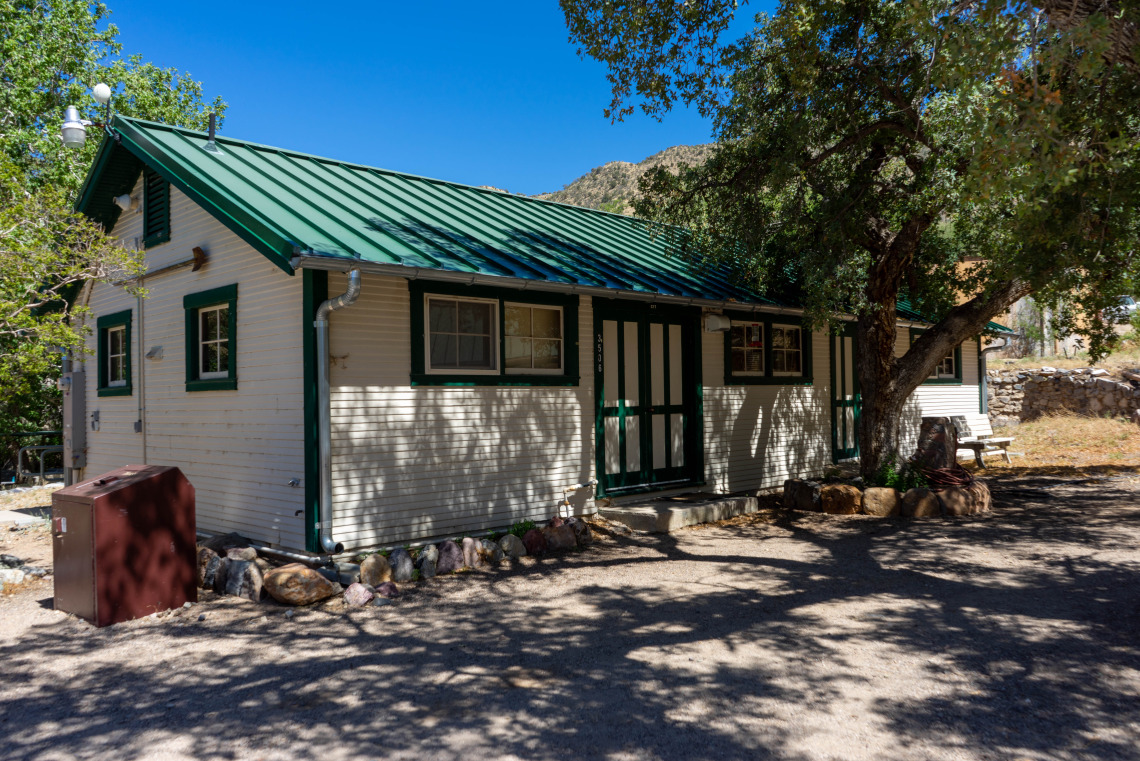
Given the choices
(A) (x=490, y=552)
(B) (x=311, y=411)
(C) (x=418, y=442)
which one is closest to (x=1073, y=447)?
(A) (x=490, y=552)

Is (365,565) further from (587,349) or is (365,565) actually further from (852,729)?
(852,729)

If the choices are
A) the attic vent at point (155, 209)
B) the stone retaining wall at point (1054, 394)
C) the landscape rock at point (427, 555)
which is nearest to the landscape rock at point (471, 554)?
the landscape rock at point (427, 555)

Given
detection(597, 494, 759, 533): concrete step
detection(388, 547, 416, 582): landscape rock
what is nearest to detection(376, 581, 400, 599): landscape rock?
detection(388, 547, 416, 582): landscape rock

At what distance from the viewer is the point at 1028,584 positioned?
648 centimetres

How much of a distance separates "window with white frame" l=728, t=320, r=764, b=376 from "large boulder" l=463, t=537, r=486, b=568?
17.4ft

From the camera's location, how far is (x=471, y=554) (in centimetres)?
759

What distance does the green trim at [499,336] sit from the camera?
305 inches

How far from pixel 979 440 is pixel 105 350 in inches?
619

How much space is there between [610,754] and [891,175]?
1001 centimetres

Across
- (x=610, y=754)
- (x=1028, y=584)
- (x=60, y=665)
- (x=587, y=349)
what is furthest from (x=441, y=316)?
(x=1028, y=584)

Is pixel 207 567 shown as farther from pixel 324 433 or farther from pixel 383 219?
pixel 383 219

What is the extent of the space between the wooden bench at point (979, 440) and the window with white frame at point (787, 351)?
3.93 m

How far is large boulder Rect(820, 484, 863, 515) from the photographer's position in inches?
400

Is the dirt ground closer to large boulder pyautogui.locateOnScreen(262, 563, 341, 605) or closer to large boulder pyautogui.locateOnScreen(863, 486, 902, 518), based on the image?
large boulder pyautogui.locateOnScreen(262, 563, 341, 605)
